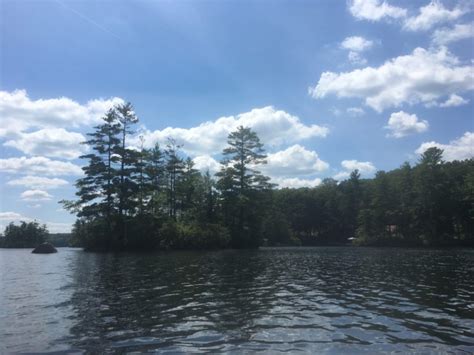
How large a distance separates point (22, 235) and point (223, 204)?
3598 inches

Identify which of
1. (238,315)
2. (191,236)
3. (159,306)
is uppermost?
(191,236)

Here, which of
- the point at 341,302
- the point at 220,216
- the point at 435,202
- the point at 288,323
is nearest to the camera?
the point at 288,323

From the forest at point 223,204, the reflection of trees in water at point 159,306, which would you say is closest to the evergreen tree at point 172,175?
the forest at point 223,204

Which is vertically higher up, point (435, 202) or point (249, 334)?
point (435, 202)

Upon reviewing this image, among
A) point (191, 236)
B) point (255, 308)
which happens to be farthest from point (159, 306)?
point (191, 236)

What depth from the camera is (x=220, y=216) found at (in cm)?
7356

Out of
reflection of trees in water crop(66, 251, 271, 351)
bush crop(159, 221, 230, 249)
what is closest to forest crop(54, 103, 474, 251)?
bush crop(159, 221, 230, 249)

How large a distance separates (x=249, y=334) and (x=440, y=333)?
16.9 feet

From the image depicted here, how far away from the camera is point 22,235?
425 feet

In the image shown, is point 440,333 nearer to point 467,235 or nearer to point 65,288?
point 65,288

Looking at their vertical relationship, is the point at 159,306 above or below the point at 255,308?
above

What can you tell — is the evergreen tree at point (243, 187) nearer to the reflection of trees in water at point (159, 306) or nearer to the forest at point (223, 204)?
the forest at point (223, 204)

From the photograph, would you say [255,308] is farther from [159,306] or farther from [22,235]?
[22,235]

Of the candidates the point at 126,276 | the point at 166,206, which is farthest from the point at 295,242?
the point at 126,276
